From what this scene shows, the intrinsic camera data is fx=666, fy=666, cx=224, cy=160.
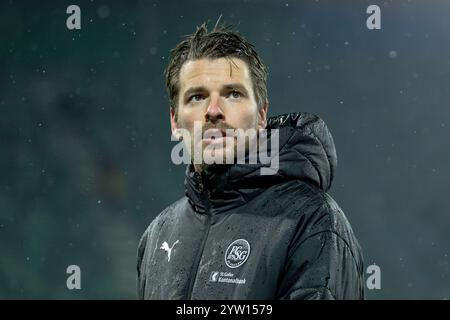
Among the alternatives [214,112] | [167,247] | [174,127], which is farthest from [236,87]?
[167,247]

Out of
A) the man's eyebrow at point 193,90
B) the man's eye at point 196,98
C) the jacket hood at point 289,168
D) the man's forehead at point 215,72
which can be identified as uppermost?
the man's forehead at point 215,72

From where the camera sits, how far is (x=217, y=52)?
9.46ft

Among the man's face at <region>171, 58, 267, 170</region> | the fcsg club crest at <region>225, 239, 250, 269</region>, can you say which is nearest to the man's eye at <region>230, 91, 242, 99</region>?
the man's face at <region>171, 58, 267, 170</region>

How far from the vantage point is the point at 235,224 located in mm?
2721

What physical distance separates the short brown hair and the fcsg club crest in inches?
26.0

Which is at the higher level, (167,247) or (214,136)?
(214,136)

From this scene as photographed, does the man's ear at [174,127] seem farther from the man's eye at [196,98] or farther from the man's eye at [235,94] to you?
the man's eye at [235,94]

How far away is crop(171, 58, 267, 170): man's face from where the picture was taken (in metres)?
2.73

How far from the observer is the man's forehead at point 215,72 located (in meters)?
2.80

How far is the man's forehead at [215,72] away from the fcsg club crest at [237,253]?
674 mm

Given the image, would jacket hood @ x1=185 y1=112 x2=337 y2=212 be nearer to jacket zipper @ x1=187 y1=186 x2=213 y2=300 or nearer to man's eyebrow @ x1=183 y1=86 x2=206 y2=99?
jacket zipper @ x1=187 y1=186 x2=213 y2=300

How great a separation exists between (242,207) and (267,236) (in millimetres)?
230

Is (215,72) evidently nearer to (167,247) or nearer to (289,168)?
(289,168)

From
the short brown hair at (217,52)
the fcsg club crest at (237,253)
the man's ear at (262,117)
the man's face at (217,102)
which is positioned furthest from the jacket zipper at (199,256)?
the short brown hair at (217,52)
